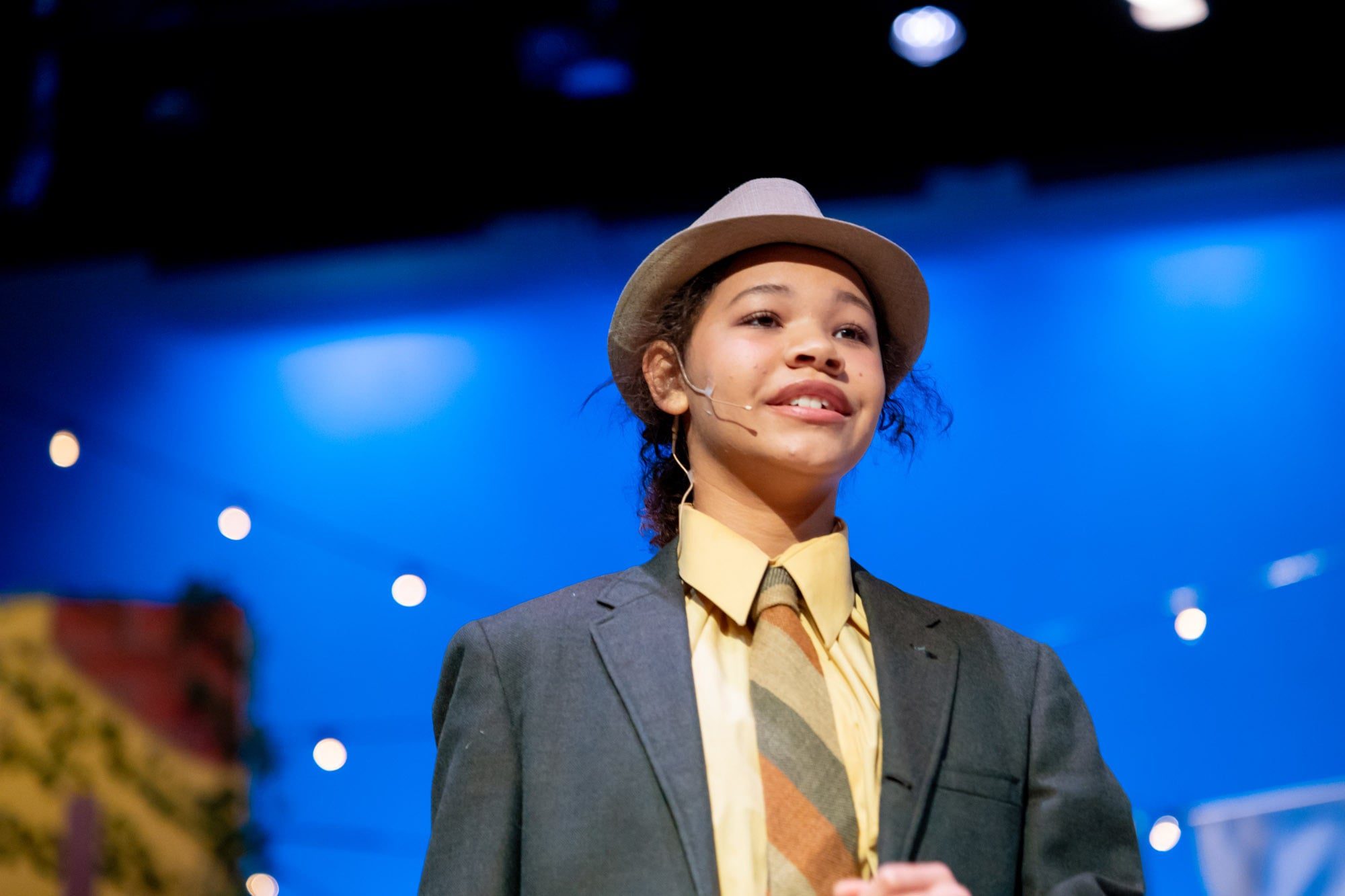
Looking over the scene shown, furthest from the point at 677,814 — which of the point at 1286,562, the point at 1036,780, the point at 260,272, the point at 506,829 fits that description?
the point at 260,272

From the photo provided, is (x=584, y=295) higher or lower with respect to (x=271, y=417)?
higher

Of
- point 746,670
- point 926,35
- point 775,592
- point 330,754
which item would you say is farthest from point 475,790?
point 926,35

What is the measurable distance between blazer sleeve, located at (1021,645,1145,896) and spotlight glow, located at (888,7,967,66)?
1687 millimetres

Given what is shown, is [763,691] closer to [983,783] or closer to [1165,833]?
[983,783]

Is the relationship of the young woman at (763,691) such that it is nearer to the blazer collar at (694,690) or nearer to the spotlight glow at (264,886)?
the blazer collar at (694,690)

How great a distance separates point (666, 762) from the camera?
69.1 inches

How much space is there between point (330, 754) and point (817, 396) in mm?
1522

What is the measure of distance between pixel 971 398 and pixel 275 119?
1.77 meters

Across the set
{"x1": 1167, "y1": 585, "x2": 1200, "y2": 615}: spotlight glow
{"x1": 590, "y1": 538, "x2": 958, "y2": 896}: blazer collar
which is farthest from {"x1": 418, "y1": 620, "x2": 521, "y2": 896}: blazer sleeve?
{"x1": 1167, "y1": 585, "x2": 1200, "y2": 615}: spotlight glow

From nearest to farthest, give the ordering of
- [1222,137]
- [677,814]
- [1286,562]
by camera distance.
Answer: [677,814]
[1286,562]
[1222,137]

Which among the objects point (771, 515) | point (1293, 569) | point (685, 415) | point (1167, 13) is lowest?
point (771, 515)

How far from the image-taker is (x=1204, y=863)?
2723 millimetres

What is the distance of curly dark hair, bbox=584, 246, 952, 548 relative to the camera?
2213 millimetres

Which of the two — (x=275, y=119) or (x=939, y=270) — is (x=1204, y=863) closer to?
(x=939, y=270)
